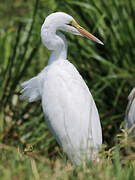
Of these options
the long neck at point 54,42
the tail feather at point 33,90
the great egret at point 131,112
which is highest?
the long neck at point 54,42

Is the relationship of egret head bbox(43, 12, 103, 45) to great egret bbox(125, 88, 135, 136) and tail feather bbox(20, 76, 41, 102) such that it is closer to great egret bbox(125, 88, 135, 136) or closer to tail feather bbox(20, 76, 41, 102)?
tail feather bbox(20, 76, 41, 102)

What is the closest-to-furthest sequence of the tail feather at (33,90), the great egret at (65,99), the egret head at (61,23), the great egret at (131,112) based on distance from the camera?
1. the great egret at (65,99)
2. the egret head at (61,23)
3. the tail feather at (33,90)
4. the great egret at (131,112)

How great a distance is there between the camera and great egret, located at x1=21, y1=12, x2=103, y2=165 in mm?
2523

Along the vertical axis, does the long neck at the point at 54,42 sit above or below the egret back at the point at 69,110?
above

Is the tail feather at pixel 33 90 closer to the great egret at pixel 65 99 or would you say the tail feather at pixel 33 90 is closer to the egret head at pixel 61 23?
the great egret at pixel 65 99

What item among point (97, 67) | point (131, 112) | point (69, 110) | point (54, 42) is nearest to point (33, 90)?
point (54, 42)

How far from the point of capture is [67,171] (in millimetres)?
1808

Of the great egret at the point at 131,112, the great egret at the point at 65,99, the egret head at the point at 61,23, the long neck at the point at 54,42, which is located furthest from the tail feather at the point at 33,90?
the great egret at the point at 131,112

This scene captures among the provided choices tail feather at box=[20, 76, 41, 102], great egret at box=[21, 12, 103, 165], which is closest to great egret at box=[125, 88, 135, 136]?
great egret at box=[21, 12, 103, 165]

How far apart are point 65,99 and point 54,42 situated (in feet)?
1.50

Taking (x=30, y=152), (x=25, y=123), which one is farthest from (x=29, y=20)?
(x=30, y=152)

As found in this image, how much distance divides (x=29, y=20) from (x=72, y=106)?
1969 mm

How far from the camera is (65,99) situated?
2605 mm

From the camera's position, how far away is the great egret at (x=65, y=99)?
252 centimetres
